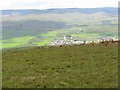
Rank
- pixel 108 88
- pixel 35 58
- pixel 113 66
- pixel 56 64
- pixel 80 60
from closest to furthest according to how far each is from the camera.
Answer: pixel 108 88
pixel 113 66
pixel 56 64
pixel 80 60
pixel 35 58

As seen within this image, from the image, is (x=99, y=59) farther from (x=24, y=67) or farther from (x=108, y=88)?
(x=108, y=88)

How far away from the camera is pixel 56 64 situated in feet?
111

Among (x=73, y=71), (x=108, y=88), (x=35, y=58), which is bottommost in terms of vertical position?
(x=35, y=58)

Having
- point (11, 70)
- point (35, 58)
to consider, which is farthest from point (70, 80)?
point (35, 58)

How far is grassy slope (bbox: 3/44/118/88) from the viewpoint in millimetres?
24188

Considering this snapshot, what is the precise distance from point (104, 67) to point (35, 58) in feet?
37.4

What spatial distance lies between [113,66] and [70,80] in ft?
24.3

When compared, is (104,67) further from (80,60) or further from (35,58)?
(35,58)

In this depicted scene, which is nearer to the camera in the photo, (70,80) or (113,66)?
(70,80)

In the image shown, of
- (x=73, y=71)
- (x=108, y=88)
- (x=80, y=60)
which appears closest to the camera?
(x=108, y=88)

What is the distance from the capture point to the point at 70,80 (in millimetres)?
25109

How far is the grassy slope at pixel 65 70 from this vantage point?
24188 millimetres

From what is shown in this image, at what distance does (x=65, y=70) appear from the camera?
2998 cm

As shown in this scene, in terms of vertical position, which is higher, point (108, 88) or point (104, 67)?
point (108, 88)
